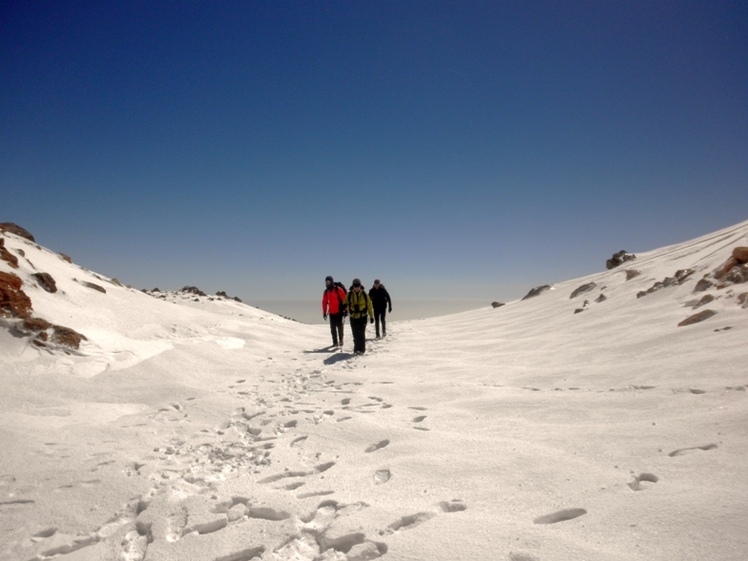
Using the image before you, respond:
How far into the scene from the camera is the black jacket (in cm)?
1375

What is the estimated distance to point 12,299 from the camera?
20.9 ft

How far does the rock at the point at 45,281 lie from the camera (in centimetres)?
812

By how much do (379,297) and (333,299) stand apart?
2.82 meters

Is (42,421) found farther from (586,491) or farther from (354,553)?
(586,491)

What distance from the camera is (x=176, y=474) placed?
3.61 meters

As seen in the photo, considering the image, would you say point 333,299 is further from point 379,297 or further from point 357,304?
point 379,297

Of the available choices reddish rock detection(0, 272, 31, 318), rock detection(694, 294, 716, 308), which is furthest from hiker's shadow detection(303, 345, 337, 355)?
rock detection(694, 294, 716, 308)

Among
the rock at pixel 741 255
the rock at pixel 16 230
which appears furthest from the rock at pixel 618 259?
the rock at pixel 16 230

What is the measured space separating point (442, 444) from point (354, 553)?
1.65 metres

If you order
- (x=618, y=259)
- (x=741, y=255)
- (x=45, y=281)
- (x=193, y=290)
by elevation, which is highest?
(x=193, y=290)

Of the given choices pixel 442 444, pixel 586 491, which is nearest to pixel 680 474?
pixel 586 491

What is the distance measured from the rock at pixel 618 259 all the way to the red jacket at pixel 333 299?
15.6 m

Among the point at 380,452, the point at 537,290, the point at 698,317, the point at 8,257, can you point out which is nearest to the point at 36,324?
the point at 8,257

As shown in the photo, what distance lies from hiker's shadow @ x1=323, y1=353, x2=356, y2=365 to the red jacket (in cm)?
141
